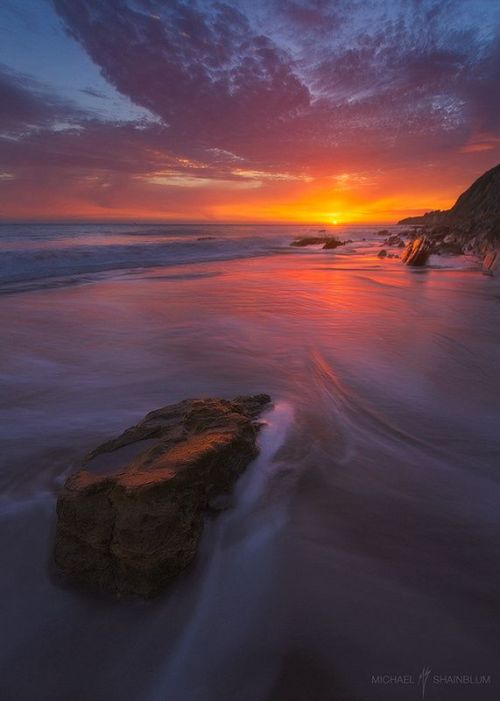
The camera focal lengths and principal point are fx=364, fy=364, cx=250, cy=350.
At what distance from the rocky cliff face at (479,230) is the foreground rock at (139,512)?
39.7 feet

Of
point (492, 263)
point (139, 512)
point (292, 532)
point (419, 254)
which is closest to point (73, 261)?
point (419, 254)

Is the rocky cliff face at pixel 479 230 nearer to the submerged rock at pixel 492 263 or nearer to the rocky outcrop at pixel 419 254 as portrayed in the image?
the submerged rock at pixel 492 263

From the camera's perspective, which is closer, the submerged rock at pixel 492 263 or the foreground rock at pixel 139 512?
the foreground rock at pixel 139 512

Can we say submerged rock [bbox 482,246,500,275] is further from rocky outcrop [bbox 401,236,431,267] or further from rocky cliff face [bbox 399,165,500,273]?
rocky outcrop [bbox 401,236,431,267]

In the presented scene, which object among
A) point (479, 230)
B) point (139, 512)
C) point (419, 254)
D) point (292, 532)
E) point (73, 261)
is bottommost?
point (73, 261)

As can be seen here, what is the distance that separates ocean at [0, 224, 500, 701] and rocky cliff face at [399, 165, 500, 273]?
33.5 feet

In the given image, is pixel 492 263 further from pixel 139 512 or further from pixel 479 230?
pixel 139 512

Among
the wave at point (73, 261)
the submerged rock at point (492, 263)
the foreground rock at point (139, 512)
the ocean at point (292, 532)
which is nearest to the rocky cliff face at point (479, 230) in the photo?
the submerged rock at point (492, 263)

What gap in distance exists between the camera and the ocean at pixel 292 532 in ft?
4.21

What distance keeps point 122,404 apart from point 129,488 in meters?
1.78

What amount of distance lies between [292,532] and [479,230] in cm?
2321

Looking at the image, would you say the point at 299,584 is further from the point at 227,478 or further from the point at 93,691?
the point at 93,691

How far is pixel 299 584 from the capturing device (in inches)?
61.4

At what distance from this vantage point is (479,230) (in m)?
20.0
